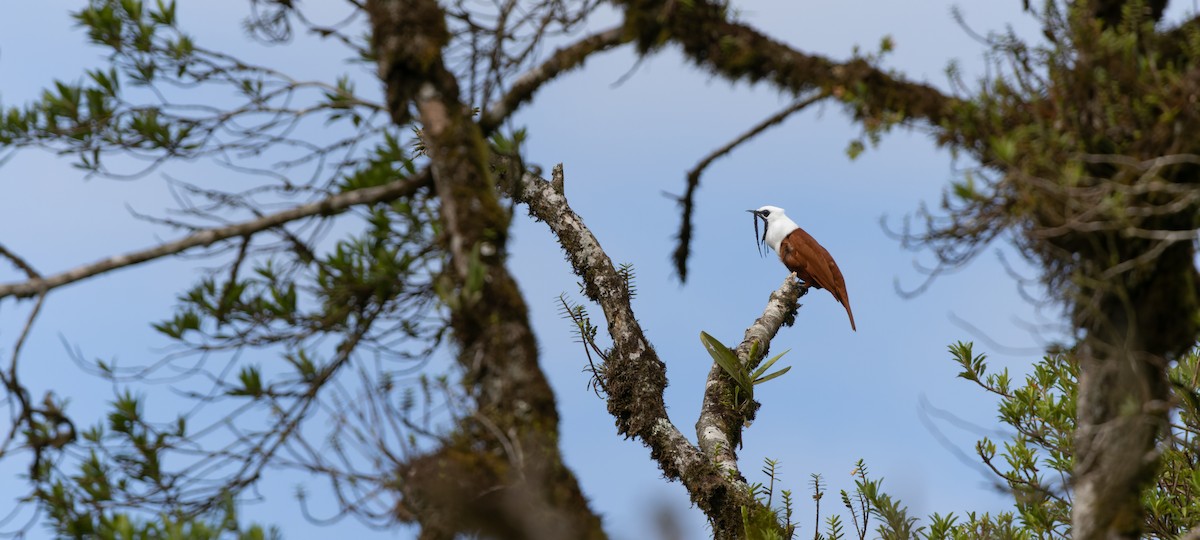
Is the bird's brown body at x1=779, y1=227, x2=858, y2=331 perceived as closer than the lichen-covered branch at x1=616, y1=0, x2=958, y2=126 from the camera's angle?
No

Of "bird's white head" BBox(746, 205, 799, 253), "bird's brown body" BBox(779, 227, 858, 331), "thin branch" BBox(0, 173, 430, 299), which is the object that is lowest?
"thin branch" BBox(0, 173, 430, 299)

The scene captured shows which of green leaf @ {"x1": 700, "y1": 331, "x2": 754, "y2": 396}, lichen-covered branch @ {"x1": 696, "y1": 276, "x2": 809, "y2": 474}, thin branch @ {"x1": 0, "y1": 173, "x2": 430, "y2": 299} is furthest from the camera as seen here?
green leaf @ {"x1": 700, "y1": 331, "x2": 754, "y2": 396}

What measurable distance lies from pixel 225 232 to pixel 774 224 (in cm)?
711

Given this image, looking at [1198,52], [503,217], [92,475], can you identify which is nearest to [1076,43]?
[1198,52]

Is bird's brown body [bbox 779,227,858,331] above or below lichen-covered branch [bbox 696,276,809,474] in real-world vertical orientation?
above

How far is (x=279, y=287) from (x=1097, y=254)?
11.3ft

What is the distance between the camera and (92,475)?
432 cm

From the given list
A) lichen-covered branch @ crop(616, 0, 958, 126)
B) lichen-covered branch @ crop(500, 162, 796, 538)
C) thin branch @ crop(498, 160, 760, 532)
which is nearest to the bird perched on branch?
lichen-covered branch @ crop(500, 162, 796, 538)

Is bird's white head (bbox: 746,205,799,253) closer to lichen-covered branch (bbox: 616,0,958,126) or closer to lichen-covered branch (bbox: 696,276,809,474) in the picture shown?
lichen-covered branch (bbox: 696,276,809,474)

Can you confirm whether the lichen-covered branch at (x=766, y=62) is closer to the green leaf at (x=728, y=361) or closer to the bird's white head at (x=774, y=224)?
the green leaf at (x=728, y=361)

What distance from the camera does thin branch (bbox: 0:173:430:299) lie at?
13.9 ft

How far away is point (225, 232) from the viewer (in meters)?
4.30

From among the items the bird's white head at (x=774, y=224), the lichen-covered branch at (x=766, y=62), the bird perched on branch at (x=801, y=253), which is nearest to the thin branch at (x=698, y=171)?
the lichen-covered branch at (x=766, y=62)

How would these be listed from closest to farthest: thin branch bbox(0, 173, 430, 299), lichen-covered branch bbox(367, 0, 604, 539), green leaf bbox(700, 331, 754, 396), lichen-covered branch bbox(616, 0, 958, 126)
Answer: lichen-covered branch bbox(367, 0, 604, 539) → thin branch bbox(0, 173, 430, 299) → lichen-covered branch bbox(616, 0, 958, 126) → green leaf bbox(700, 331, 754, 396)
